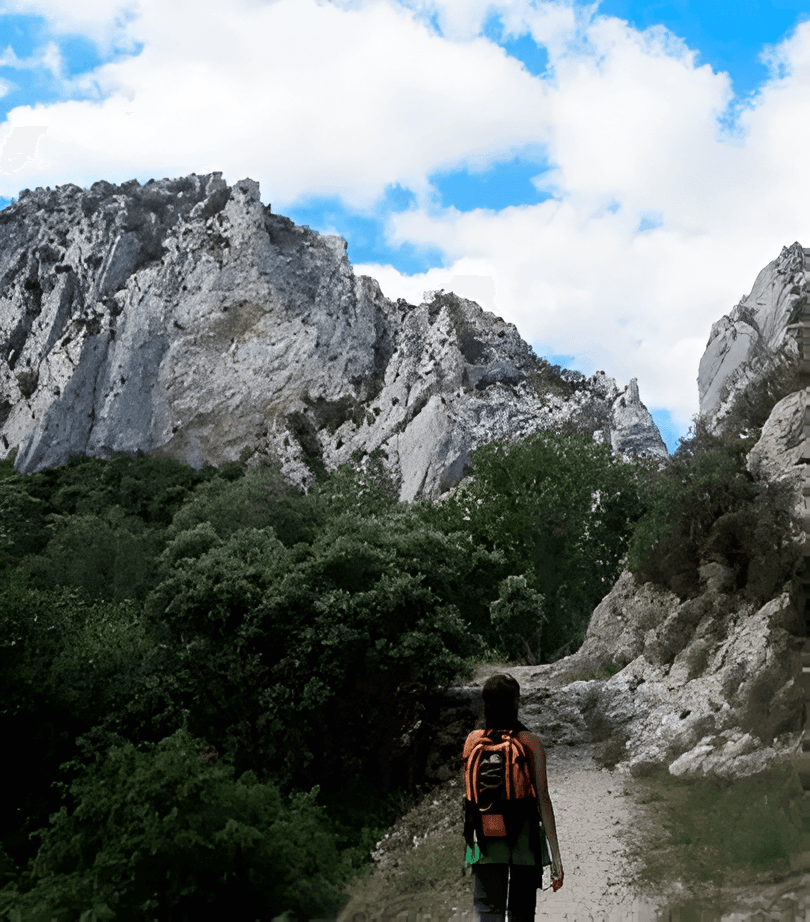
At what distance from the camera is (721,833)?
10.1m

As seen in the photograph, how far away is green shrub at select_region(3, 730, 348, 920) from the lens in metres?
8.16

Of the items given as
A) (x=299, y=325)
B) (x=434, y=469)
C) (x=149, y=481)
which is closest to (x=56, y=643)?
(x=149, y=481)

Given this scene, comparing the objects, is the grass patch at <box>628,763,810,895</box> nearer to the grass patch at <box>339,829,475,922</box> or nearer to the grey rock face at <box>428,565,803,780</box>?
the grey rock face at <box>428,565,803,780</box>

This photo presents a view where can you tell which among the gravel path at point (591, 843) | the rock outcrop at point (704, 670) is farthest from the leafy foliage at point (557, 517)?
the gravel path at point (591, 843)

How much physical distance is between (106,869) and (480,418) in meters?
42.1

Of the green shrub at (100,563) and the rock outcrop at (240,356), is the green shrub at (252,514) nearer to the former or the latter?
the green shrub at (100,563)

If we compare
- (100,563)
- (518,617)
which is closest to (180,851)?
(518,617)

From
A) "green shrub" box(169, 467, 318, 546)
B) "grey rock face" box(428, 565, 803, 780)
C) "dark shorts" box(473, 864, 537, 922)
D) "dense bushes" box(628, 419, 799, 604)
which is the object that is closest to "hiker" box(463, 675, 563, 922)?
"dark shorts" box(473, 864, 537, 922)

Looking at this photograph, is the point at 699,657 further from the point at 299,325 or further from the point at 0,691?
the point at 299,325

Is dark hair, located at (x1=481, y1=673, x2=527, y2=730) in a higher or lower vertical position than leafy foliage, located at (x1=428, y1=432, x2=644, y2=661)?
lower

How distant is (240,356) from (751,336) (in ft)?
135

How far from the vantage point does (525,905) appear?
4.54 metres

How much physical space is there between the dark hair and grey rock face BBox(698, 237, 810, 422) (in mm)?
19979

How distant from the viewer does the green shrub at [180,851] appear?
816 centimetres
